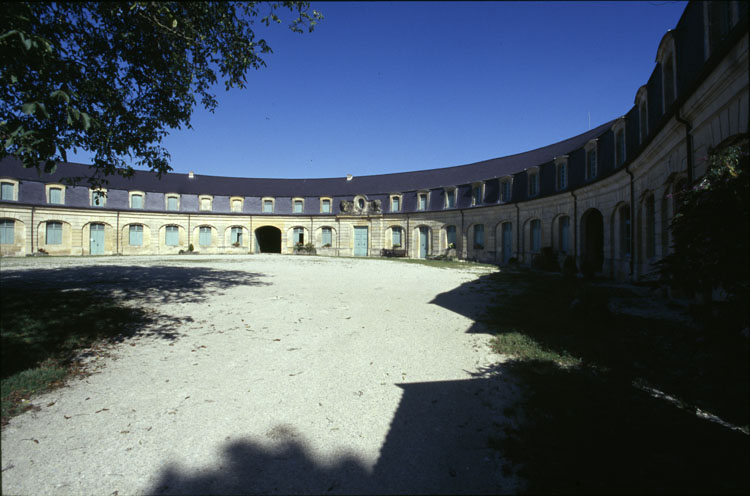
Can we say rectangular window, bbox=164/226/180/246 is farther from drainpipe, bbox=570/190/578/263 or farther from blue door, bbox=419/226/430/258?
drainpipe, bbox=570/190/578/263

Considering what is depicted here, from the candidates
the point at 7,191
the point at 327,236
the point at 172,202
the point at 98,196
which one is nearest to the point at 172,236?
the point at 172,202

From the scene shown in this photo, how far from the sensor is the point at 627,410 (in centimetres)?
282

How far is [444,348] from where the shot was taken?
4.59 metres

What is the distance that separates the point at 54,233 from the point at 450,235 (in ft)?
98.2

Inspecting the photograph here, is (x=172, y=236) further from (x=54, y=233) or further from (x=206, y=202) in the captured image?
(x=54, y=233)

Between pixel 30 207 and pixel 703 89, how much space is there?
35.4 m

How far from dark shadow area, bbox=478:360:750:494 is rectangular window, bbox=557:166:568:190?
52.7ft

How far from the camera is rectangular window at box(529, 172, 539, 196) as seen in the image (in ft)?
63.6

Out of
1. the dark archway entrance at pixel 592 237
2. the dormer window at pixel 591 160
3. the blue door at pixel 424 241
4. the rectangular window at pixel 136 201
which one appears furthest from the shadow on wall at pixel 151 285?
the rectangular window at pixel 136 201

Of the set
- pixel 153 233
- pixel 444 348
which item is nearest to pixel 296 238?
pixel 153 233

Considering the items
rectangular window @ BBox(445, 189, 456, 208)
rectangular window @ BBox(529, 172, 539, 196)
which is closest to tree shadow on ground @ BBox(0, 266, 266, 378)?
rectangular window @ BBox(529, 172, 539, 196)

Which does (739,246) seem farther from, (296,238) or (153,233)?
(153,233)

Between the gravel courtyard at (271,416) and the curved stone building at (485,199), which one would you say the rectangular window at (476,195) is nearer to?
the curved stone building at (485,199)

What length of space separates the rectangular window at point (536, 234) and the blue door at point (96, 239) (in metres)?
31.9
